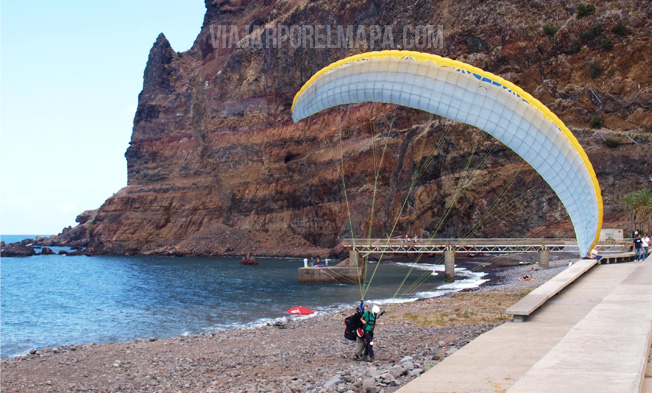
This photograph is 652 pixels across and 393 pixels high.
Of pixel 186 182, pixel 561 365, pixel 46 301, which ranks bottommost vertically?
pixel 46 301

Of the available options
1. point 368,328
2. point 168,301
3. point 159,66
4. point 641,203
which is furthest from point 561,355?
point 159,66

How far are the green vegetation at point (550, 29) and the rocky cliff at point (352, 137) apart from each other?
16 cm

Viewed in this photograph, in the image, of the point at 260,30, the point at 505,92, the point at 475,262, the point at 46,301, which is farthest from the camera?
the point at 260,30

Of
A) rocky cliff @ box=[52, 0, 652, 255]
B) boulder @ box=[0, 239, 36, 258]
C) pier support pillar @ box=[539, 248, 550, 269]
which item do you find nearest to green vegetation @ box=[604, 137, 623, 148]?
rocky cliff @ box=[52, 0, 652, 255]

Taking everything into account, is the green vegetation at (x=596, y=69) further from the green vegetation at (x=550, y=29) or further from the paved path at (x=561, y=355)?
the paved path at (x=561, y=355)

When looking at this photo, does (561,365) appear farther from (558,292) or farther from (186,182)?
(186,182)

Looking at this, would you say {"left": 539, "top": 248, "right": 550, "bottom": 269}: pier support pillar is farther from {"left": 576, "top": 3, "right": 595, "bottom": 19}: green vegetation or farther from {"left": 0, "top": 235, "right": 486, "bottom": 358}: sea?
{"left": 576, "top": 3, "right": 595, "bottom": 19}: green vegetation

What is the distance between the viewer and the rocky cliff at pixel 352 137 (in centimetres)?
4956

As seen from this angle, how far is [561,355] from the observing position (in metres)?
5.92

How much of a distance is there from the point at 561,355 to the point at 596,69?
51407 mm

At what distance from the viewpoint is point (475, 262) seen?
170ft

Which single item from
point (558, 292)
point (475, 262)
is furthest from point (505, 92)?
point (475, 262)

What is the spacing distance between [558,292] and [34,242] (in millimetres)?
158813

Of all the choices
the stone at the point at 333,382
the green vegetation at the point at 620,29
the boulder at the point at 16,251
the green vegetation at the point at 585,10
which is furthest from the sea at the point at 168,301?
the boulder at the point at 16,251
